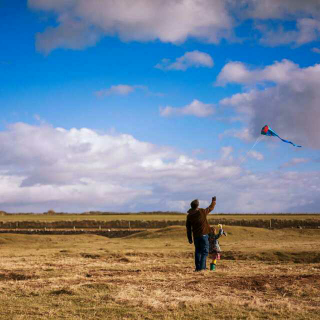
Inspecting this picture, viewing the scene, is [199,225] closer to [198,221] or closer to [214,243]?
[198,221]

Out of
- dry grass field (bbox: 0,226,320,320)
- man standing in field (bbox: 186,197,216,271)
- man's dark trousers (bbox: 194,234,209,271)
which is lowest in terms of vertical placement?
dry grass field (bbox: 0,226,320,320)

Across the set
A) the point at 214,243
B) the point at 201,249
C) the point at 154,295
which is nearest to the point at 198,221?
the point at 201,249

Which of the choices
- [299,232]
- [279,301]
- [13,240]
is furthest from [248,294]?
[299,232]

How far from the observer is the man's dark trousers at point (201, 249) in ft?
49.3

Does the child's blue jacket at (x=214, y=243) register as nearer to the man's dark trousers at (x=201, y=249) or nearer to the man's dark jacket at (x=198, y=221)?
the man's dark trousers at (x=201, y=249)

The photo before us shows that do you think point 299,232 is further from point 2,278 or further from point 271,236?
point 2,278

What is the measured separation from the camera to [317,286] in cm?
1224

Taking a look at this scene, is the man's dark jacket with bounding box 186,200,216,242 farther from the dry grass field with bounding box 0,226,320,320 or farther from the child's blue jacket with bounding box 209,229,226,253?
the child's blue jacket with bounding box 209,229,226,253

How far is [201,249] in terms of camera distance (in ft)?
49.8

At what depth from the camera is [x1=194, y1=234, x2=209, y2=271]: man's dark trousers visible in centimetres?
1502

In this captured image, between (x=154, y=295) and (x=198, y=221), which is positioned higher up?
(x=198, y=221)

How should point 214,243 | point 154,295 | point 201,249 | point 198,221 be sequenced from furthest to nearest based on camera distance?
point 214,243
point 201,249
point 198,221
point 154,295

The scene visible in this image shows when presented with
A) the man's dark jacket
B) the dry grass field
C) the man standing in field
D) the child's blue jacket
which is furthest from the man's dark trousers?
the child's blue jacket

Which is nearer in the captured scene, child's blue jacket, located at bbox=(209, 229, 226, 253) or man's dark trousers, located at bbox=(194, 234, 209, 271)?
man's dark trousers, located at bbox=(194, 234, 209, 271)
